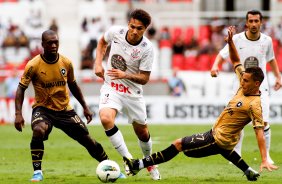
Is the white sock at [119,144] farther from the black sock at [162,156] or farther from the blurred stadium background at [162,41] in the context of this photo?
the blurred stadium background at [162,41]

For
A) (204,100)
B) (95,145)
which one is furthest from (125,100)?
(204,100)

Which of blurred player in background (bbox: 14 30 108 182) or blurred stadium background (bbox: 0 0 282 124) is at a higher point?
blurred player in background (bbox: 14 30 108 182)

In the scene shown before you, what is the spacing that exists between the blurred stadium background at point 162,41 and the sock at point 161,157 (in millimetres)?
14744

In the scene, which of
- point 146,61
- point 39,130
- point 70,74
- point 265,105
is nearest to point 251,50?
point 265,105

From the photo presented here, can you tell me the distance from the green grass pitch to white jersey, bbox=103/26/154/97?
4.46ft

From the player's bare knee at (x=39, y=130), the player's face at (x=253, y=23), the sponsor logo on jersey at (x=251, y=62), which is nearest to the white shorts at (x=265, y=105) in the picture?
the sponsor logo on jersey at (x=251, y=62)

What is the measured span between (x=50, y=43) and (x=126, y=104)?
1.51 m

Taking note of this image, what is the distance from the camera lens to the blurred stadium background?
28188 mm

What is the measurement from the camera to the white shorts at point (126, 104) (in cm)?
1288

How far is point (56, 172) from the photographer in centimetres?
1429

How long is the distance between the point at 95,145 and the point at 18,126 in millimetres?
1237

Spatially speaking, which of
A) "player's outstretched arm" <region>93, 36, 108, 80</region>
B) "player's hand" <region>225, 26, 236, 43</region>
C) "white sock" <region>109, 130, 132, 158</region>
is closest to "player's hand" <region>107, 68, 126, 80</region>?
"player's outstretched arm" <region>93, 36, 108, 80</region>

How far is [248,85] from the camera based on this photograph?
1188 centimetres

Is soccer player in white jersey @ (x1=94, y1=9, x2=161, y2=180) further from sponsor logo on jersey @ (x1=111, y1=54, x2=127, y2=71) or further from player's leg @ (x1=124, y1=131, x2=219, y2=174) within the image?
player's leg @ (x1=124, y1=131, x2=219, y2=174)
